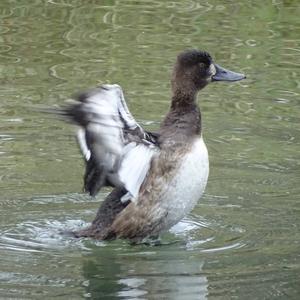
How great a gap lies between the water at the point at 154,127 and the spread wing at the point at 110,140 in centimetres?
56

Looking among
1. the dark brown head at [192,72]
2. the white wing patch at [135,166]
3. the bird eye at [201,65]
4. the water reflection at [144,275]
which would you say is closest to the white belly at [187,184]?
the white wing patch at [135,166]

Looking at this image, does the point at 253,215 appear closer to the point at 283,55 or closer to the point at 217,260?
the point at 217,260

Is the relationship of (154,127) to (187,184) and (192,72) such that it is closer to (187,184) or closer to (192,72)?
(192,72)

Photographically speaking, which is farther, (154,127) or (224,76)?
(154,127)

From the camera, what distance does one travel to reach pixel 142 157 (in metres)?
8.91

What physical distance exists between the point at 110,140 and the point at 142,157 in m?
0.46

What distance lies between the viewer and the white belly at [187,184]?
902 cm

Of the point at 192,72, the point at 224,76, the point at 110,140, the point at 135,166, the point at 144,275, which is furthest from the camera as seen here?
the point at 224,76

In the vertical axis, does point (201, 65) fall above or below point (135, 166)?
above

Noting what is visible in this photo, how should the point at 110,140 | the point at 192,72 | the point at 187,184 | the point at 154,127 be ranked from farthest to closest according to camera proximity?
1. the point at 154,127
2. the point at 192,72
3. the point at 187,184
4. the point at 110,140

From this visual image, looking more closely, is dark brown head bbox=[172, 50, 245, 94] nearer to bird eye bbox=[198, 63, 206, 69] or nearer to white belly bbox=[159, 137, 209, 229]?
bird eye bbox=[198, 63, 206, 69]

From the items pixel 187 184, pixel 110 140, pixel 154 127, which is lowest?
pixel 154 127

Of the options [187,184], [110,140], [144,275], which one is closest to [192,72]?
[187,184]

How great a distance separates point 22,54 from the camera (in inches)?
589
